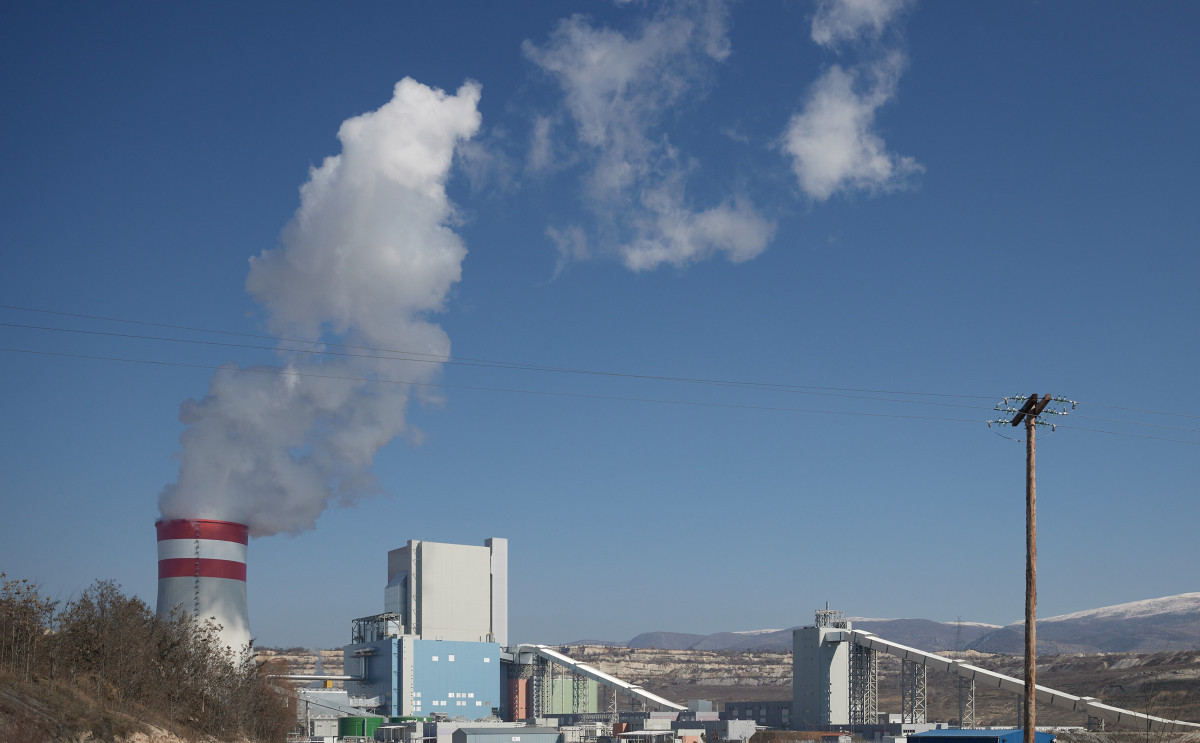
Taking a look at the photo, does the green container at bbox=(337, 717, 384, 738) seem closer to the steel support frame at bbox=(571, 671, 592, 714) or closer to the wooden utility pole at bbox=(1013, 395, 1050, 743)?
the steel support frame at bbox=(571, 671, 592, 714)

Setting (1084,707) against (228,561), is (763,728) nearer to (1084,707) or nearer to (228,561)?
(1084,707)

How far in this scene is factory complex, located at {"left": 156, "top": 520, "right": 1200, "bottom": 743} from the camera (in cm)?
5622

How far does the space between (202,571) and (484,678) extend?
2647 centimetres

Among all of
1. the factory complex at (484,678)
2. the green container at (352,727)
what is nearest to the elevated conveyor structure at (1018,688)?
the factory complex at (484,678)

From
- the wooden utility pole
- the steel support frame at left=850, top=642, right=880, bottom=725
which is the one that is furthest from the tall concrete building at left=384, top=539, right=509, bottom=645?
the wooden utility pole

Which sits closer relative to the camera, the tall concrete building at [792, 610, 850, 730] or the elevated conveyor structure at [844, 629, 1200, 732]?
the elevated conveyor structure at [844, 629, 1200, 732]

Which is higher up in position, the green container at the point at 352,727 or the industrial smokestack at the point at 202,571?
the industrial smokestack at the point at 202,571

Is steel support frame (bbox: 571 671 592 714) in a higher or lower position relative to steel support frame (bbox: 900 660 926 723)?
lower

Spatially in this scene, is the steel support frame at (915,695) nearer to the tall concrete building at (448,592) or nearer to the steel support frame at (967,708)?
the steel support frame at (967,708)

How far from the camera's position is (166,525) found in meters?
49.8

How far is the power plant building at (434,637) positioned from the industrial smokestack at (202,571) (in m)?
17.7

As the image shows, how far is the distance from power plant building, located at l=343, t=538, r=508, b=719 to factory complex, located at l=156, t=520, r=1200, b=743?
0.08 m

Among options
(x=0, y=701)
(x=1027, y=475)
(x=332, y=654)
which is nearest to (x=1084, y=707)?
(x=1027, y=475)

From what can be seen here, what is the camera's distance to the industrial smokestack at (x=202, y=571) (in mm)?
49000
